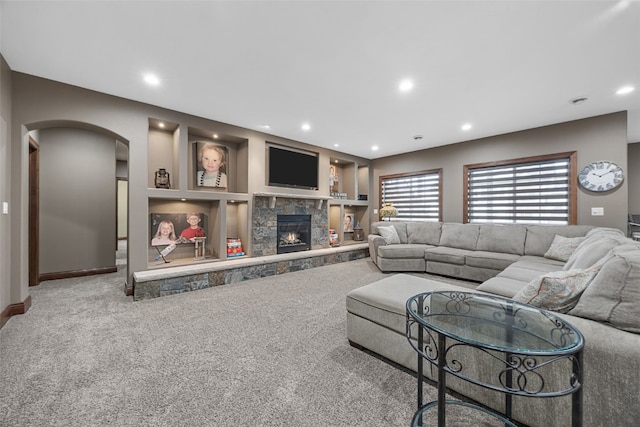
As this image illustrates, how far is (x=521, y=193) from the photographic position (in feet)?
15.1

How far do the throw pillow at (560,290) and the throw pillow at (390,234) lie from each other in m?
3.67

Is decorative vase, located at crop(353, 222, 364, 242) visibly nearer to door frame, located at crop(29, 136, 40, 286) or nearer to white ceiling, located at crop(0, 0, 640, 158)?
white ceiling, located at crop(0, 0, 640, 158)

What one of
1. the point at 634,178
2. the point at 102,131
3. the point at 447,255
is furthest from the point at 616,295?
the point at 634,178

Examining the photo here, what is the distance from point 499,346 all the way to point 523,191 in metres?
4.75

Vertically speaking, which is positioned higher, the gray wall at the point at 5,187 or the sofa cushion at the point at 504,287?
the gray wall at the point at 5,187

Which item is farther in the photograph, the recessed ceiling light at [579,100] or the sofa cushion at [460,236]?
the sofa cushion at [460,236]

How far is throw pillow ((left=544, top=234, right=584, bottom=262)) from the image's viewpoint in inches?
134

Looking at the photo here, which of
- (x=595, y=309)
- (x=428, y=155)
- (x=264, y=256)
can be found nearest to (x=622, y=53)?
(x=595, y=309)

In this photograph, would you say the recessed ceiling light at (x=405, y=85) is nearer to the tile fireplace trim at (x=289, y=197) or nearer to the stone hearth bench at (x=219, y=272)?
the tile fireplace trim at (x=289, y=197)

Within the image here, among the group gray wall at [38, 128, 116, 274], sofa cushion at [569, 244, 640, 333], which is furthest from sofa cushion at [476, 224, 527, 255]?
gray wall at [38, 128, 116, 274]

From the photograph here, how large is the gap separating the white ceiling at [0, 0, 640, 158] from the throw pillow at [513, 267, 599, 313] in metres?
1.90

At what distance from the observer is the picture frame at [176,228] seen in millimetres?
4047

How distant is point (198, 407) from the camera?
4.70 feet

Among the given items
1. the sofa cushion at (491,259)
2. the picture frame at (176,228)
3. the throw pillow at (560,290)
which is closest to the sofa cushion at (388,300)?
the throw pillow at (560,290)
